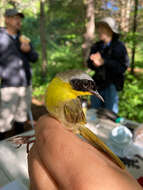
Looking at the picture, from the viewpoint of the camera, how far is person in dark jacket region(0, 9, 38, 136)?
7.25 ft

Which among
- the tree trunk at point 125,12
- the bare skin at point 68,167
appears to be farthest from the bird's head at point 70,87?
the tree trunk at point 125,12

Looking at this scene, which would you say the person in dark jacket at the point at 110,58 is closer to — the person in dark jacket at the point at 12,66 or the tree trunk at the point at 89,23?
the person in dark jacket at the point at 12,66

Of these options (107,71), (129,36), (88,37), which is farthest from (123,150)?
(88,37)

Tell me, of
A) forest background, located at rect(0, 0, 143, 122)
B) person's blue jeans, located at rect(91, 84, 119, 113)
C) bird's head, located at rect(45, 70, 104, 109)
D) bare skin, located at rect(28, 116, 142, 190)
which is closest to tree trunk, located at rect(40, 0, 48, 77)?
forest background, located at rect(0, 0, 143, 122)

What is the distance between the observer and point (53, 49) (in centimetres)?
802

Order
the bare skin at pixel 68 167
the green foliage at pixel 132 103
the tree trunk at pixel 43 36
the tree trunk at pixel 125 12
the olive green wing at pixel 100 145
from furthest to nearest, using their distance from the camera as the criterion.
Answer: the tree trunk at pixel 125 12
the tree trunk at pixel 43 36
the green foliage at pixel 132 103
the olive green wing at pixel 100 145
the bare skin at pixel 68 167

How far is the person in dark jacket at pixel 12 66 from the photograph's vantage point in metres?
2.21

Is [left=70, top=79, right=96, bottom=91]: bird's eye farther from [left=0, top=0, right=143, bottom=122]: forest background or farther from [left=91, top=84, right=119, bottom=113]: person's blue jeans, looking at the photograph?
[left=0, top=0, right=143, bottom=122]: forest background

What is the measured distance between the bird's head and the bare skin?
0.11 m

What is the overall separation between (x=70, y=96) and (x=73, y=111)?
6 centimetres

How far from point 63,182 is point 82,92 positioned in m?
0.32

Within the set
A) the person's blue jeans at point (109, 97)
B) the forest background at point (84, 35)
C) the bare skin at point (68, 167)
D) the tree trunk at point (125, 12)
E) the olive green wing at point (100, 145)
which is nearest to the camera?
the bare skin at point (68, 167)

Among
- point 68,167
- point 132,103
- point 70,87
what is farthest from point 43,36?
point 68,167

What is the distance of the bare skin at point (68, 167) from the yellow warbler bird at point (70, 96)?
50 mm
